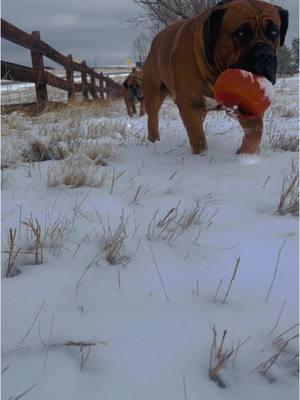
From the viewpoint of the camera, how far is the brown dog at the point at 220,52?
2.91 metres

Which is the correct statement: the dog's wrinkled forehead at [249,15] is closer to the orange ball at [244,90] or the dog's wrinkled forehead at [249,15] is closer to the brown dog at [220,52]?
the brown dog at [220,52]

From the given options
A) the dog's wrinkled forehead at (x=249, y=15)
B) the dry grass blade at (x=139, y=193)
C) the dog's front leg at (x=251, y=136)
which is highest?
the dog's wrinkled forehead at (x=249, y=15)

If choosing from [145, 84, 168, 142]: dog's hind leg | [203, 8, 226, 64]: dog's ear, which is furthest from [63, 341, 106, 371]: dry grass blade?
[145, 84, 168, 142]: dog's hind leg

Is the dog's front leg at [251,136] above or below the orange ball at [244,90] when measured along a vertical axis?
below

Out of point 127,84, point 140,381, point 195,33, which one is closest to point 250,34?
point 195,33

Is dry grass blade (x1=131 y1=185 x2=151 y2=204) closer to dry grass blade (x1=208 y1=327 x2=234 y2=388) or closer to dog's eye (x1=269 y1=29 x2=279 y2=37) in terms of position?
dry grass blade (x1=208 y1=327 x2=234 y2=388)

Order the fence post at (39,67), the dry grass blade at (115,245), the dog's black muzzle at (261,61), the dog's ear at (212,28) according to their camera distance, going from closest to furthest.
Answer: the dry grass blade at (115,245) → the dog's black muzzle at (261,61) → the dog's ear at (212,28) → the fence post at (39,67)

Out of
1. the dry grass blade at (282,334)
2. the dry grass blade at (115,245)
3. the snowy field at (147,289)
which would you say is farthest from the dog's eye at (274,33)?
the dry grass blade at (282,334)

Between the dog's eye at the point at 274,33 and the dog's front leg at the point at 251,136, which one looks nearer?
the dog's eye at the point at 274,33

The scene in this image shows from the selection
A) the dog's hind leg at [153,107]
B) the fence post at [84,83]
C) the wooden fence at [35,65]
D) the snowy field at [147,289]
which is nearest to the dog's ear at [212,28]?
the snowy field at [147,289]

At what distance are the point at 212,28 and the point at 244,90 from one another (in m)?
0.54

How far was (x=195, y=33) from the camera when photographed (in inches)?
133

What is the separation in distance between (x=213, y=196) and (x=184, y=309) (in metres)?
1.13

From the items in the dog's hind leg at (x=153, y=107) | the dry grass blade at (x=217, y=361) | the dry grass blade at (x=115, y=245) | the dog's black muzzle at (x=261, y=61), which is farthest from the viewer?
the dog's hind leg at (x=153, y=107)
